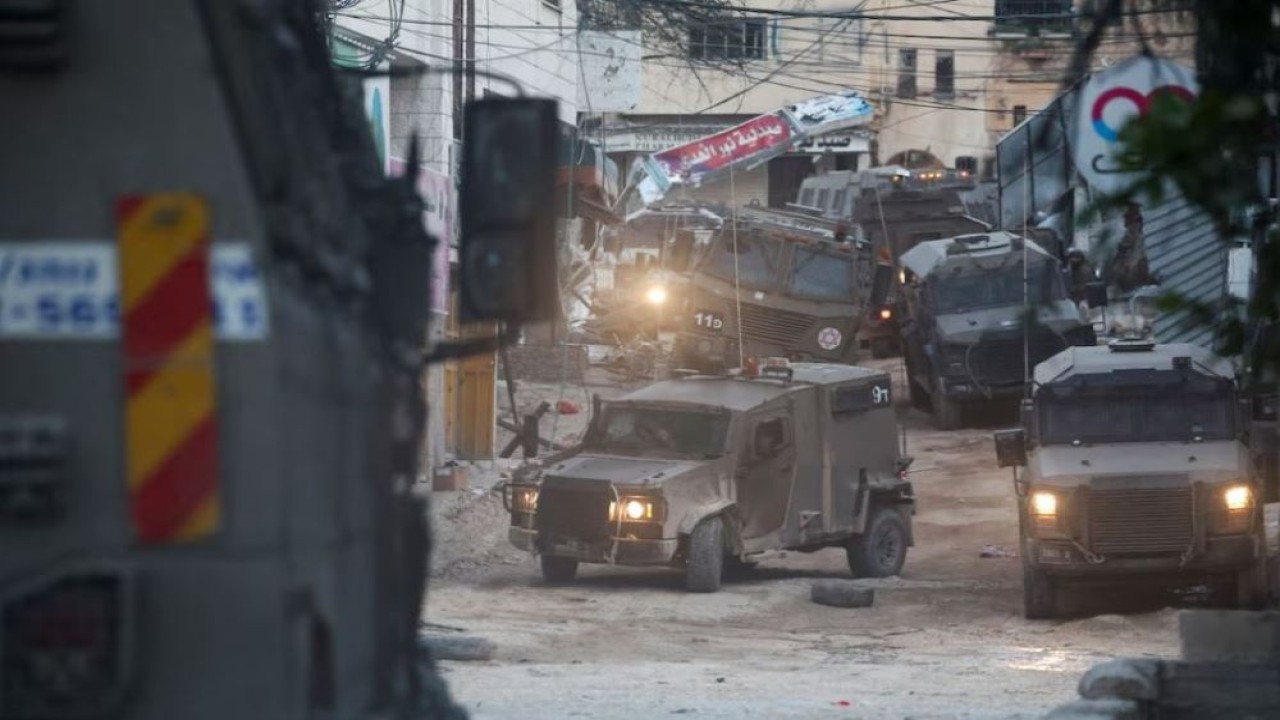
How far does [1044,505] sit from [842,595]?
2.42 m

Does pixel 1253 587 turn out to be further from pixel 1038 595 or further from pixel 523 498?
pixel 523 498

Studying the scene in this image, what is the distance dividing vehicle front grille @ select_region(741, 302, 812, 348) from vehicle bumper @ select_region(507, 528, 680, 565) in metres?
10.5

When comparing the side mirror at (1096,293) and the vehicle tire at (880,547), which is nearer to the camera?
the vehicle tire at (880,547)

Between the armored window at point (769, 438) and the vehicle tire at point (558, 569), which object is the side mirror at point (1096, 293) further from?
the vehicle tire at point (558, 569)

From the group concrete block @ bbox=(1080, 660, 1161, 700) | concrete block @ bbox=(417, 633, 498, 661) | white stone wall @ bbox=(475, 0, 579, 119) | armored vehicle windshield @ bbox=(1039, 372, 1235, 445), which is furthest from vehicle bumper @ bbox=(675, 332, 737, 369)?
concrete block @ bbox=(1080, 660, 1161, 700)

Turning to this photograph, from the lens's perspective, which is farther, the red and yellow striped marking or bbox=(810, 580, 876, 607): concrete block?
bbox=(810, 580, 876, 607): concrete block

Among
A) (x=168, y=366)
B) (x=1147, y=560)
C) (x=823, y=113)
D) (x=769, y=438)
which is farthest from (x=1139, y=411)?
(x=823, y=113)

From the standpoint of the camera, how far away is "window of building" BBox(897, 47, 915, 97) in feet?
171

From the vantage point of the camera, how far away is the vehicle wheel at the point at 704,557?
17250 mm

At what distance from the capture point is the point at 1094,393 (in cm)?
1620

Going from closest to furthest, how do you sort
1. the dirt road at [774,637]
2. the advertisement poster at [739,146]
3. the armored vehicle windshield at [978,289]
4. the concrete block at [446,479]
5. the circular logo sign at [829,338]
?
the dirt road at [774,637], the concrete block at [446,479], the armored vehicle windshield at [978,289], the circular logo sign at [829,338], the advertisement poster at [739,146]

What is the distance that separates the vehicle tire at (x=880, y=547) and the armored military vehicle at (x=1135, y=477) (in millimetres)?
3018

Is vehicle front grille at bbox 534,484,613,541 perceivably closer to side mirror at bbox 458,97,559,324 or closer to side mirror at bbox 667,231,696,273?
side mirror at bbox 667,231,696,273

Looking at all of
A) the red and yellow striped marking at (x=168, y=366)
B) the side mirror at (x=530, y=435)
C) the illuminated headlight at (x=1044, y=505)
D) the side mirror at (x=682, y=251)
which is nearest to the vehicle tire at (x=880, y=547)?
the illuminated headlight at (x=1044, y=505)
